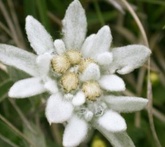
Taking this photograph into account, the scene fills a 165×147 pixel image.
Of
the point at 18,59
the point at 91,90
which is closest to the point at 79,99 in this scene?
the point at 91,90

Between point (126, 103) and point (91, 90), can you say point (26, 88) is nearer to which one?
point (91, 90)

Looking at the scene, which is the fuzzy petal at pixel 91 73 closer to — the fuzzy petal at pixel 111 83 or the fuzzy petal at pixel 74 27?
the fuzzy petal at pixel 111 83

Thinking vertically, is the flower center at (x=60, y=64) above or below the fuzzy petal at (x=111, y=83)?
above

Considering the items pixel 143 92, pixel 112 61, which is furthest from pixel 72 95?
pixel 143 92

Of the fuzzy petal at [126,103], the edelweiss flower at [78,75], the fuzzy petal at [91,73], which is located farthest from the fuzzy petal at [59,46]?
the fuzzy petal at [126,103]

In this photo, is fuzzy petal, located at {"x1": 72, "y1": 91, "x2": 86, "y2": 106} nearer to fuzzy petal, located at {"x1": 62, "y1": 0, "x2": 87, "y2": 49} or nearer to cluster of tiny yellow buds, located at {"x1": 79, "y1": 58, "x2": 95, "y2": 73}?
cluster of tiny yellow buds, located at {"x1": 79, "y1": 58, "x2": 95, "y2": 73}

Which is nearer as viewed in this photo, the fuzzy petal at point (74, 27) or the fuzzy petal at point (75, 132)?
the fuzzy petal at point (75, 132)

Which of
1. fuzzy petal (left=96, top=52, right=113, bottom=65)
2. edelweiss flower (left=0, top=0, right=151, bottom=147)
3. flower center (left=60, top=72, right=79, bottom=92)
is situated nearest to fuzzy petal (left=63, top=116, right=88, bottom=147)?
edelweiss flower (left=0, top=0, right=151, bottom=147)
